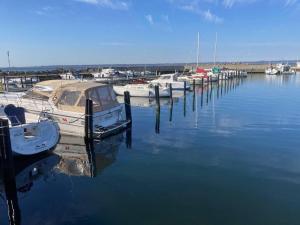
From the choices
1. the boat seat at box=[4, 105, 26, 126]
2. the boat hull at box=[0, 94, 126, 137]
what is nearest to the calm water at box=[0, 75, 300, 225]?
the boat hull at box=[0, 94, 126, 137]

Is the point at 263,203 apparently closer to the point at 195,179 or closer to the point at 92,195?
the point at 195,179

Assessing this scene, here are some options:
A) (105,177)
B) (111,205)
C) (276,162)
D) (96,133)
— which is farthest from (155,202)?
(96,133)

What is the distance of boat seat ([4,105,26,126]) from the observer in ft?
44.5

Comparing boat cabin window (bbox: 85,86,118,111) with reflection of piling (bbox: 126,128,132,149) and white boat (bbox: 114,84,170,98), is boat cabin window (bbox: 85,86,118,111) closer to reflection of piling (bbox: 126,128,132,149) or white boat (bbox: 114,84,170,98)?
reflection of piling (bbox: 126,128,132,149)

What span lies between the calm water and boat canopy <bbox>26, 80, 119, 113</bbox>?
1832 millimetres

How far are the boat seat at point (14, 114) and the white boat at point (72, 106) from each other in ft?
9.38

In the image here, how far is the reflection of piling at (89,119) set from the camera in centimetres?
1591

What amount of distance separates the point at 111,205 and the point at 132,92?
26.4 metres

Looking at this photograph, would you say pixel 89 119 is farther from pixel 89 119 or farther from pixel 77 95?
pixel 77 95

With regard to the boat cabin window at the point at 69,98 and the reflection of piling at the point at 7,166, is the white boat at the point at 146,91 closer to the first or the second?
the boat cabin window at the point at 69,98

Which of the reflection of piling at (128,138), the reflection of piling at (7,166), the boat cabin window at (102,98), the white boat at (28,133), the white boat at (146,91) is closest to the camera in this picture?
the reflection of piling at (7,166)

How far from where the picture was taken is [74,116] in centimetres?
1683

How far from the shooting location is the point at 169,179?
11.5 meters

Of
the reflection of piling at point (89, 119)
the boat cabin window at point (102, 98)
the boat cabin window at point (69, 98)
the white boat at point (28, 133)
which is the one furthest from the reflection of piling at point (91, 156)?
the boat cabin window at point (69, 98)
